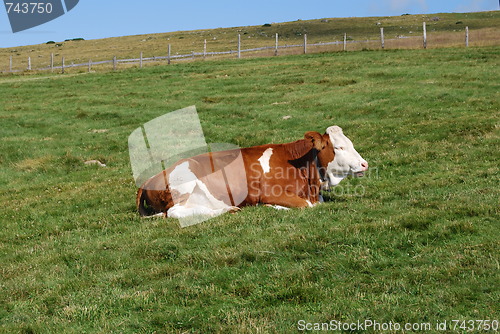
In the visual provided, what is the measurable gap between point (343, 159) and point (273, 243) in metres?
3.37

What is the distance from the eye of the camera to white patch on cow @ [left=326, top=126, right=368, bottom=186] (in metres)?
10.7

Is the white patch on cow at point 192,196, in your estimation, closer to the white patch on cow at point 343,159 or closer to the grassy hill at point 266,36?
the white patch on cow at point 343,159

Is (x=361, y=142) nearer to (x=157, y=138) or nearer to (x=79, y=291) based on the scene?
(x=157, y=138)

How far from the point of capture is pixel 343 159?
10758 millimetres

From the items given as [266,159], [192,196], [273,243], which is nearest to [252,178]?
[266,159]

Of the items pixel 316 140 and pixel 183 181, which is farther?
pixel 316 140

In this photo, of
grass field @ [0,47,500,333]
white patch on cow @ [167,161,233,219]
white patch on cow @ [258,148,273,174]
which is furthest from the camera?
white patch on cow @ [258,148,273,174]

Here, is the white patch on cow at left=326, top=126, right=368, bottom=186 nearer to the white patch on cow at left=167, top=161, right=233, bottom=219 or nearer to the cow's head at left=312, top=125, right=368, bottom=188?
the cow's head at left=312, top=125, right=368, bottom=188

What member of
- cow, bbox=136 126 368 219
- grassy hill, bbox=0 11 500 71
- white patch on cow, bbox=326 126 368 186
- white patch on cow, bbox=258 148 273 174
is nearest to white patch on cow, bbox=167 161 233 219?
cow, bbox=136 126 368 219

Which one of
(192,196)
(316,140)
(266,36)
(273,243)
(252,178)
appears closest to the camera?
(273,243)

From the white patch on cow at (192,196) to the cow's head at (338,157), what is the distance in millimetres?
2129

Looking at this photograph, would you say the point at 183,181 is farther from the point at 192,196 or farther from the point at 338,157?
the point at 338,157

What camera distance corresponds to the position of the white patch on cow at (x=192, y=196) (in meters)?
10.2

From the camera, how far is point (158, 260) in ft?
26.3
